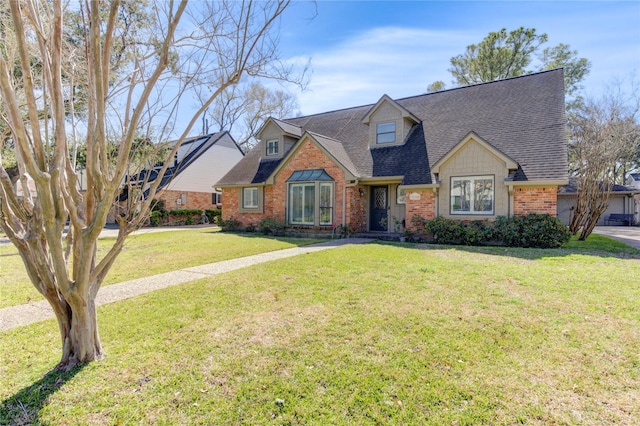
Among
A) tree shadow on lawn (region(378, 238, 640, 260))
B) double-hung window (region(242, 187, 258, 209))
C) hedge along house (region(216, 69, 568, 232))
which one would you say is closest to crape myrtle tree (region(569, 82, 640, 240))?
hedge along house (region(216, 69, 568, 232))

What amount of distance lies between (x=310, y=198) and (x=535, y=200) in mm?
8761

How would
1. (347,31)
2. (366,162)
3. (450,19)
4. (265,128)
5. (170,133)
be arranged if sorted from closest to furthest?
(170,133), (347,31), (450,19), (366,162), (265,128)

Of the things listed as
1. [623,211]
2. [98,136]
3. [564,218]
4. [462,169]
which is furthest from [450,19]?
[623,211]

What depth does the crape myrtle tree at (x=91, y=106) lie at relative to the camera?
2758 mm

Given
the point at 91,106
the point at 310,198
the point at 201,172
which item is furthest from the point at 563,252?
the point at 201,172

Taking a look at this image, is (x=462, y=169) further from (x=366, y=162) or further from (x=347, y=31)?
(x=347, y=31)

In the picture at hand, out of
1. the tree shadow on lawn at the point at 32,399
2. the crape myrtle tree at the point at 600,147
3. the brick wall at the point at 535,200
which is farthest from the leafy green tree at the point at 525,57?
the tree shadow on lawn at the point at 32,399

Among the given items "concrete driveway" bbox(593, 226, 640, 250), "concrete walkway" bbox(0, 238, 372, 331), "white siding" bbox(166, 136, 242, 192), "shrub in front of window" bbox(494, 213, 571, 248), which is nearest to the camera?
"concrete walkway" bbox(0, 238, 372, 331)

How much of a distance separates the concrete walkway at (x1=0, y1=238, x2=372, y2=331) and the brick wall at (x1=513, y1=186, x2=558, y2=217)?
8007 millimetres

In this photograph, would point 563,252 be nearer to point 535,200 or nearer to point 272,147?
point 535,200

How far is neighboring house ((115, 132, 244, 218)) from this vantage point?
25.6 m

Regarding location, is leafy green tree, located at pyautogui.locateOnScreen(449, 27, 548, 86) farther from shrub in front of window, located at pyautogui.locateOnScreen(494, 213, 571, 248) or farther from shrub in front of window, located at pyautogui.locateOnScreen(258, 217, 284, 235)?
shrub in front of window, located at pyautogui.locateOnScreen(258, 217, 284, 235)

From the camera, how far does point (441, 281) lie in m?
6.38

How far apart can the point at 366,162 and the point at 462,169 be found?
444 centimetres
